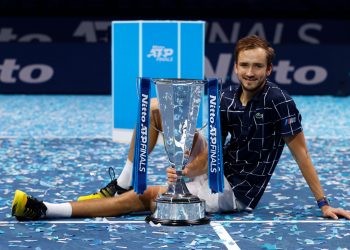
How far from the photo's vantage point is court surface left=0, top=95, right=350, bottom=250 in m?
4.06

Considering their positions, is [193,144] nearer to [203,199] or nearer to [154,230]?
[203,199]

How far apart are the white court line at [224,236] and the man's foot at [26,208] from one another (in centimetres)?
93

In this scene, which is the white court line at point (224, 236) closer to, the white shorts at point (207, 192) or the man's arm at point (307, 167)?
the white shorts at point (207, 192)

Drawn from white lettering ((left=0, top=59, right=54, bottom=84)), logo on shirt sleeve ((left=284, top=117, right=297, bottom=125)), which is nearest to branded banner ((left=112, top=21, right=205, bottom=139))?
logo on shirt sleeve ((left=284, top=117, right=297, bottom=125))

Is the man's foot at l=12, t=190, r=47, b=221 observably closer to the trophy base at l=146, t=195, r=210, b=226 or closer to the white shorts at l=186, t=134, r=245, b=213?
the trophy base at l=146, t=195, r=210, b=226

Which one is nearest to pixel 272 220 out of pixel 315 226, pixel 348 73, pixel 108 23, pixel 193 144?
pixel 315 226

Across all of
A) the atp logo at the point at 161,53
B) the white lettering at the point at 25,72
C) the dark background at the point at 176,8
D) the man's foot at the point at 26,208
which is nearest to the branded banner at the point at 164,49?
the atp logo at the point at 161,53

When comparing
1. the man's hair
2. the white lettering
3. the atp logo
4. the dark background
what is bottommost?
the man's hair

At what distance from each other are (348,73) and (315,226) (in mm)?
10937

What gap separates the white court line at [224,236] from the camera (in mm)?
3958

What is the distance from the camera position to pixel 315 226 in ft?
14.6

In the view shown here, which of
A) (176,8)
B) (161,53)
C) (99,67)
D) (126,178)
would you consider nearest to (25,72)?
(99,67)

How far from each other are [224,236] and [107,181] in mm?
1937

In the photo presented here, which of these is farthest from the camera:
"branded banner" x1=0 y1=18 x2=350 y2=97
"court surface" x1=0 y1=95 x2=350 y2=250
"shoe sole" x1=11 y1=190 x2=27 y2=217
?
"branded banner" x1=0 y1=18 x2=350 y2=97
